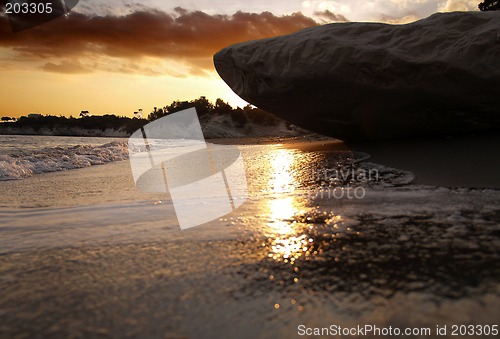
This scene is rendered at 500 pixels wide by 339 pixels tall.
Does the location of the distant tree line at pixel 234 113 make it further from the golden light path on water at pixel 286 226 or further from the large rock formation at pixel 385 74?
the golden light path on water at pixel 286 226

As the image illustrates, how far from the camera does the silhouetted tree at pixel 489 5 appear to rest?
12.7 meters

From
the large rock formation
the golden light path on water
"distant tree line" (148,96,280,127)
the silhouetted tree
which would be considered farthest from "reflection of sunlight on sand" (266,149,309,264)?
"distant tree line" (148,96,280,127)

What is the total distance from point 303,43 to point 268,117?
2289 cm

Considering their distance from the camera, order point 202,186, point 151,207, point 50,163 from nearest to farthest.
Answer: point 151,207, point 202,186, point 50,163

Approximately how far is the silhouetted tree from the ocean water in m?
14.2

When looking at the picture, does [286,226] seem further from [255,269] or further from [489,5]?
[489,5]

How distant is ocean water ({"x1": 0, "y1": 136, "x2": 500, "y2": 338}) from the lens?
0.79 meters

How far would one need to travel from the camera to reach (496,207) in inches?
73.4

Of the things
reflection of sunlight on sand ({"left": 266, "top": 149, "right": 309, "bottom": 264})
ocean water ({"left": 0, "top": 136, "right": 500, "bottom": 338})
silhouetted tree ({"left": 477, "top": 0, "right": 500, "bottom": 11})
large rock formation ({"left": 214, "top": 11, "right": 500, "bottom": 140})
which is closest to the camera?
ocean water ({"left": 0, "top": 136, "right": 500, "bottom": 338})

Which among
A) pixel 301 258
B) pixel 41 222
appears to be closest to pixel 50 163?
pixel 41 222

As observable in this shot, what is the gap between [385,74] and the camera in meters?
5.28

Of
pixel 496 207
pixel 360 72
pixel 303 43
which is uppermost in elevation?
pixel 303 43

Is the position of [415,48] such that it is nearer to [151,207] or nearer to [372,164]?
[372,164]

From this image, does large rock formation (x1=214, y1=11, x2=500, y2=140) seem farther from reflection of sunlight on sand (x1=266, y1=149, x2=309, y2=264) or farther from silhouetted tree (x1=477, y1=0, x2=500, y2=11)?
silhouetted tree (x1=477, y1=0, x2=500, y2=11)
